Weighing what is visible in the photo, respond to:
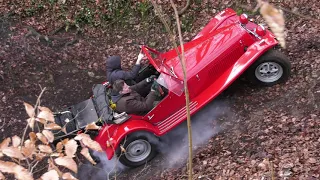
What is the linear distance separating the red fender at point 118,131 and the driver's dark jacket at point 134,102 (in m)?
0.20

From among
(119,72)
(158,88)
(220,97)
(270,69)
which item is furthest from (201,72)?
(119,72)

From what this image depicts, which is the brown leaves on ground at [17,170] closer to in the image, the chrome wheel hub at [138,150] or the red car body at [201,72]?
the red car body at [201,72]

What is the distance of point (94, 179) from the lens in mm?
7090

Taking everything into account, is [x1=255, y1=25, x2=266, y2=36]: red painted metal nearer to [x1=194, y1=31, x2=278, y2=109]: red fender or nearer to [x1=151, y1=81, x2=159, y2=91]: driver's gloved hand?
[x1=194, y1=31, x2=278, y2=109]: red fender

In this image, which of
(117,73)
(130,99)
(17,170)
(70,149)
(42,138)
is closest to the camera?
(17,170)

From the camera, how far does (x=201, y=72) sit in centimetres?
685

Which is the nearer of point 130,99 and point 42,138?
point 42,138

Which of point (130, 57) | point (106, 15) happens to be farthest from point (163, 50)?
point (106, 15)

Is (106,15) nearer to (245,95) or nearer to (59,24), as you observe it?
(59,24)

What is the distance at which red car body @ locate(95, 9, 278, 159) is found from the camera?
22.0 ft

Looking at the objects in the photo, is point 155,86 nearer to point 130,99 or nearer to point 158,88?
point 158,88

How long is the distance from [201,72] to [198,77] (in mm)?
101

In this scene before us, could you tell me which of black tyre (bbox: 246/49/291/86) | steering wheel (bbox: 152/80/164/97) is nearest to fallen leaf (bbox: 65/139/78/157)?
steering wheel (bbox: 152/80/164/97)

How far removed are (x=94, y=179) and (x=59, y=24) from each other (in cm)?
509
